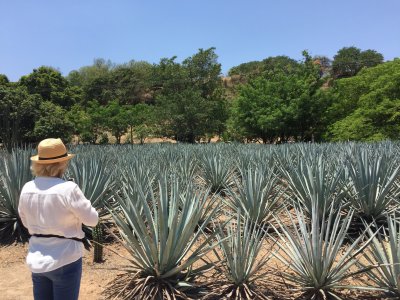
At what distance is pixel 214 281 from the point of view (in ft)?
11.2

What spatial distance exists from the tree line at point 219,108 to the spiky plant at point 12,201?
16853mm

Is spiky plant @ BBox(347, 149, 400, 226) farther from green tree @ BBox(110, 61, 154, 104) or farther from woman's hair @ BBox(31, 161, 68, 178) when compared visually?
green tree @ BBox(110, 61, 154, 104)

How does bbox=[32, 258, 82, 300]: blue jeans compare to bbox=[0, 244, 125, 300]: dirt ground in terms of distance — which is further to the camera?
bbox=[0, 244, 125, 300]: dirt ground

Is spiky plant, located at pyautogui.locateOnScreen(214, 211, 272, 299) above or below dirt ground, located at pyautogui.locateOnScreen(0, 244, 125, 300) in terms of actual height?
above

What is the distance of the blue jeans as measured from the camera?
88.5 inches

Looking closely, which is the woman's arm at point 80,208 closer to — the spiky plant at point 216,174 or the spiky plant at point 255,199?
the spiky plant at point 255,199

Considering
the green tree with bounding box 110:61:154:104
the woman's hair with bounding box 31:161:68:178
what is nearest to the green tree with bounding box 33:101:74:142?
the woman's hair with bounding box 31:161:68:178

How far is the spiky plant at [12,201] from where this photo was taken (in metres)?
5.46

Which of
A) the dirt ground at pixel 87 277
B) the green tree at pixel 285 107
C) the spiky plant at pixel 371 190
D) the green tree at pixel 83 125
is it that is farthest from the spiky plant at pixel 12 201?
the green tree at pixel 83 125

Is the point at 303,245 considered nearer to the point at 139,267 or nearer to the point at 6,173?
the point at 139,267

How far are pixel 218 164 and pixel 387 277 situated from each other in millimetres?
4876

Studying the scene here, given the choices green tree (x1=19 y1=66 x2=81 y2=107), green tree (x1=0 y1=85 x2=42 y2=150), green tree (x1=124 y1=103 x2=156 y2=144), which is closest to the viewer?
green tree (x1=0 y1=85 x2=42 y2=150)

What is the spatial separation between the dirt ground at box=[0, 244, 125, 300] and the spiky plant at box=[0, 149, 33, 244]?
1.15 feet

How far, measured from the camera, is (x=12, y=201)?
5.55m
